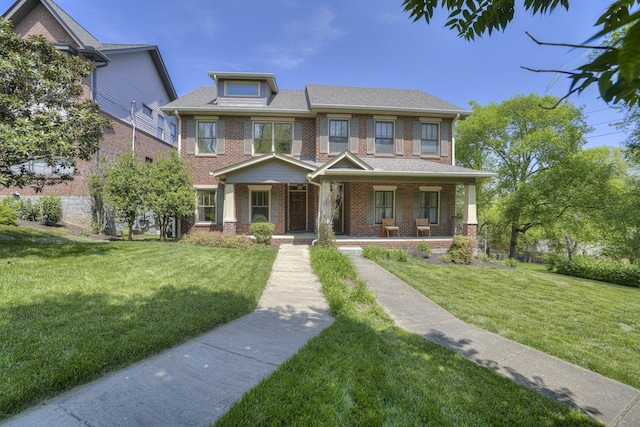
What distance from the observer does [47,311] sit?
393cm

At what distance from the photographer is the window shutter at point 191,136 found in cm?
1441

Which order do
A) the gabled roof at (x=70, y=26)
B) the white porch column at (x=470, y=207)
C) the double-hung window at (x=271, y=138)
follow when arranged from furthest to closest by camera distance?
1. the double-hung window at (x=271, y=138)
2. the gabled roof at (x=70, y=26)
3. the white porch column at (x=470, y=207)

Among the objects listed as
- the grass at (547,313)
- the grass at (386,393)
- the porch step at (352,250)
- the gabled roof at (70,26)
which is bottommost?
the grass at (547,313)

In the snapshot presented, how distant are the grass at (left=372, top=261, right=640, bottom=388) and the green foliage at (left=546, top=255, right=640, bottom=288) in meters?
5.07

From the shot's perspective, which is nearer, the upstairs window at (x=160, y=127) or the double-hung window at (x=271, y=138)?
the double-hung window at (x=271, y=138)

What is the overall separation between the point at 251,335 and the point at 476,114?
84.5 ft

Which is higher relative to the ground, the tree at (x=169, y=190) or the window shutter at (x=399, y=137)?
the window shutter at (x=399, y=137)

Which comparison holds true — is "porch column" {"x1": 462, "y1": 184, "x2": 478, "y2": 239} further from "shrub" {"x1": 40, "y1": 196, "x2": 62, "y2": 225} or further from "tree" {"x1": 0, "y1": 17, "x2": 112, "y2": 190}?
"shrub" {"x1": 40, "y1": 196, "x2": 62, "y2": 225}

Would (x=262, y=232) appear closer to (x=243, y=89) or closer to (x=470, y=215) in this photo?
(x=243, y=89)

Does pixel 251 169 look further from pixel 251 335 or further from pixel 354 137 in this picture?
pixel 251 335

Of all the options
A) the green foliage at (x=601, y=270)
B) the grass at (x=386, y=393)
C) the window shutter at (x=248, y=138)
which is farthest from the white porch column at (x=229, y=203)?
the green foliage at (x=601, y=270)

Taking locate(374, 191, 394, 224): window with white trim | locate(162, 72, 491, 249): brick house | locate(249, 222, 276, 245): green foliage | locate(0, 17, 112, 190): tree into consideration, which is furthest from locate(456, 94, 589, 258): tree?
locate(0, 17, 112, 190): tree

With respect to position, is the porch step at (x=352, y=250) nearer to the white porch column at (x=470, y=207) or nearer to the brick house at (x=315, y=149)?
the brick house at (x=315, y=149)

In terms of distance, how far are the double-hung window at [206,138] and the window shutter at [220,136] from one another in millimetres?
203
